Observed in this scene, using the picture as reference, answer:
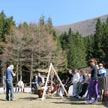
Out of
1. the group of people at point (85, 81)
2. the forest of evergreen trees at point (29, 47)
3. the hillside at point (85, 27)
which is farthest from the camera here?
the hillside at point (85, 27)

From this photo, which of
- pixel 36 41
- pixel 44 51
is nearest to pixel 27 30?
pixel 36 41

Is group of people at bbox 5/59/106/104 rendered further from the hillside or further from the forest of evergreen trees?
the hillside

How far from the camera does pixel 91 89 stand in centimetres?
754

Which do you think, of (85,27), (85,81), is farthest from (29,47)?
(85,27)

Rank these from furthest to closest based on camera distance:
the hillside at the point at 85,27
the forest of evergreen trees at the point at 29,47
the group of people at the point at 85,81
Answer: the hillside at the point at 85,27 < the forest of evergreen trees at the point at 29,47 < the group of people at the point at 85,81

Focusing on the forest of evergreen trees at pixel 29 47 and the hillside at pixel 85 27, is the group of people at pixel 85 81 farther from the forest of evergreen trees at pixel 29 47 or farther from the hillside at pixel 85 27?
the hillside at pixel 85 27

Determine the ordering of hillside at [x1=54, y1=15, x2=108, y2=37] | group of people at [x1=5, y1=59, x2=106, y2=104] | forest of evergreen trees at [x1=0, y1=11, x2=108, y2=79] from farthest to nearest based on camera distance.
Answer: hillside at [x1=54, y1=15, x2=108, y2=37] < forest of evergreen trees at [x1=0, y1=11, x2=108, y2=79] < group of people at [x1=5, y1=59, x2=106, y2=104]

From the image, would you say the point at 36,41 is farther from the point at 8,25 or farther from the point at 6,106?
the point at 6,106

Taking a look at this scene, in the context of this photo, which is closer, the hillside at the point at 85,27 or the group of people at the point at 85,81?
the group of people at the point at 85,81

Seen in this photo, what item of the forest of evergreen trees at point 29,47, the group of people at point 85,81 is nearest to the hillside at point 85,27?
the forest of evergreen trees at point 29,47

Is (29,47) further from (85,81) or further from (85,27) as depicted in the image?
(85,27)

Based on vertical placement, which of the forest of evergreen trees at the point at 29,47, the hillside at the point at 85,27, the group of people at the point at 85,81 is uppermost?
the hillside at the point at 85,27

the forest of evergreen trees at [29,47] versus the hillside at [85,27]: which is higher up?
the hillside at [85,27]

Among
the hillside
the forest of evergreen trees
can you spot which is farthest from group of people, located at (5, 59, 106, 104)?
the hillside
